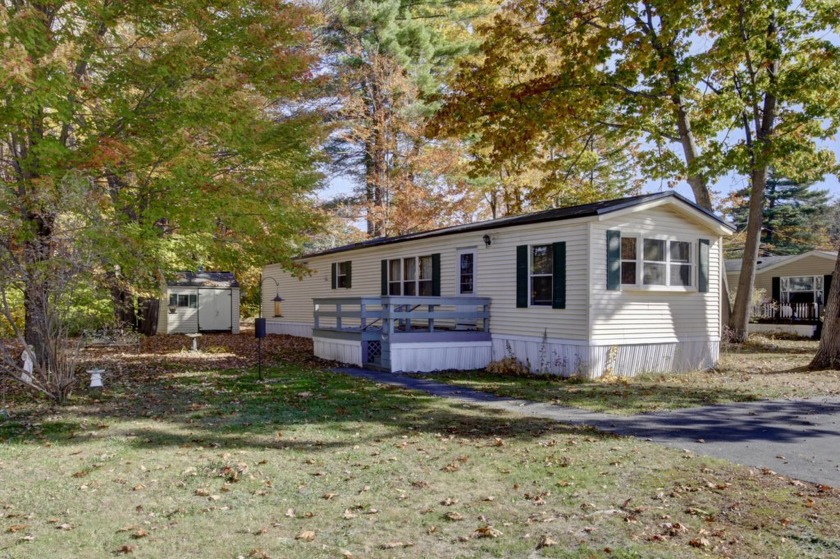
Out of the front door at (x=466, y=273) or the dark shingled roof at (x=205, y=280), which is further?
the dark shingled roof at (x=205, y=280)

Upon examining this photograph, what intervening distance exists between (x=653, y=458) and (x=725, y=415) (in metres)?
3.10

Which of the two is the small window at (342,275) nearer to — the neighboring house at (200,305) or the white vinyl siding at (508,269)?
the white vinyl siding at (508,269)

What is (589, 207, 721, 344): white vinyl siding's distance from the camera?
12.4 meters

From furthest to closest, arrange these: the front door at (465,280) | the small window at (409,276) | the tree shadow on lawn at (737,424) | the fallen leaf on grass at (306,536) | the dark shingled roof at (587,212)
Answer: the small window at (409,276)
the front door at (465,280)
the dark shingled roof at (587,212)
the tree shadow on lawn at (737,424)
the fallen leaf on grass at (306,536)

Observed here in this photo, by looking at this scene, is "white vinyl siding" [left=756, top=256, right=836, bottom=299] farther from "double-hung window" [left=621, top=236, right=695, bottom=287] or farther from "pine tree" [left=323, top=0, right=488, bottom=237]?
"double-hung window" [left=621, top=236, right=695, bottom=287]

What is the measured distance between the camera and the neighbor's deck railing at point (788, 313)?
78.5ft

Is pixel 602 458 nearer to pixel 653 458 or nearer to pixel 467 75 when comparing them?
pixel 653 458

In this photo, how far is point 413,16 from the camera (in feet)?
Result: 95.1

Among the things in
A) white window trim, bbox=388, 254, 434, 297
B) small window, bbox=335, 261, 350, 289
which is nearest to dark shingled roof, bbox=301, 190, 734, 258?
white window trim, bbox=388, 254, 434, 297

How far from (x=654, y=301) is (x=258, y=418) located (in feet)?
29.0

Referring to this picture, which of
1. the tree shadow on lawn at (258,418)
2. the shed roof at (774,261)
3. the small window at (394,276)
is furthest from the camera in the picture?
the shed roof at (774,261)

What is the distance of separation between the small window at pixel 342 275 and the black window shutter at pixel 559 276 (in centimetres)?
927

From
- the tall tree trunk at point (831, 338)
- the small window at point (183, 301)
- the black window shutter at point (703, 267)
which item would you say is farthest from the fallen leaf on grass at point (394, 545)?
→ the small window at point (183, 301)

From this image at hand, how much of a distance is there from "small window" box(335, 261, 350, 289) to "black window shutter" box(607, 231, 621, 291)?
10212 millimetres
